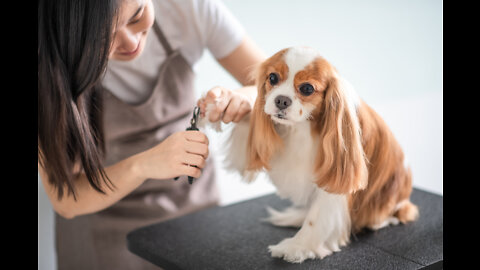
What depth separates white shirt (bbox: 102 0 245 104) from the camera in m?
1.31

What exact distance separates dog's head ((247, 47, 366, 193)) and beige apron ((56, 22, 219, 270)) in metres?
0.54

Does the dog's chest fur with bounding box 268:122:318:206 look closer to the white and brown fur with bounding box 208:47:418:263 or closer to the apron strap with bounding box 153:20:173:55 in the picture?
the white and brown fur with bounding box 208:47:418:263

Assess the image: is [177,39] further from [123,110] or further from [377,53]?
[377,53]

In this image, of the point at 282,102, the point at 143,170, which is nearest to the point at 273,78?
the point at 282,102

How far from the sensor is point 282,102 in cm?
82

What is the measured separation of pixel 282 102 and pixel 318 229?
0.30 metres

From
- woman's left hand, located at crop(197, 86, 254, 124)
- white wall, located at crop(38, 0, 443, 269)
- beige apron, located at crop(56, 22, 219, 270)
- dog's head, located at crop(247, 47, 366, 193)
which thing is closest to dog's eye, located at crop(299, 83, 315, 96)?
dog's head, located at crop(247, 47, 366, 193)

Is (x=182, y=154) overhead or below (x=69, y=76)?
below

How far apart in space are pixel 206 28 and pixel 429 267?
34.2 inches

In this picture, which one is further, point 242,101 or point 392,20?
point 392,20
